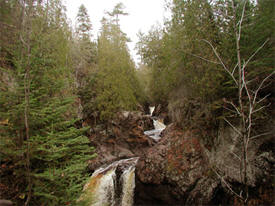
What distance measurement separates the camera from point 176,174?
512cm

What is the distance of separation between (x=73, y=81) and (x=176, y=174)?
4859 mm

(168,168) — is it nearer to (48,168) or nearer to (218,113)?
(218,113)

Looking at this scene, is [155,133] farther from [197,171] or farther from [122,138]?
A: [197,171]

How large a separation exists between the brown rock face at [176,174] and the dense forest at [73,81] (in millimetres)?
625

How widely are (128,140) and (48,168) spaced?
6.93 meters

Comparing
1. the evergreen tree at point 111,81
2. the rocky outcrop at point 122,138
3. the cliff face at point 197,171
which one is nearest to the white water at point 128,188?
the cliff face at point 197,171

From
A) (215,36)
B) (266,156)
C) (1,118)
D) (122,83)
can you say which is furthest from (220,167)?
(122,83)

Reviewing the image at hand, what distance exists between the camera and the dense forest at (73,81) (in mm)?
3129

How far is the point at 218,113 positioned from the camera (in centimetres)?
528

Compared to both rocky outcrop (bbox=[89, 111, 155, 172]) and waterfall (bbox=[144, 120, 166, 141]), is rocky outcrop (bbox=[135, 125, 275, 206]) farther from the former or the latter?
waterfall (bbox=[144, 120, 166, 141])

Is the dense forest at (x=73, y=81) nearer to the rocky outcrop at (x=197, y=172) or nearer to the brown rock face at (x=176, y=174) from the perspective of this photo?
the rocky outcrop at (x=197, y=172)

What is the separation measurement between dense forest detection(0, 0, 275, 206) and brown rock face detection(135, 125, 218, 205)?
625 millimetres

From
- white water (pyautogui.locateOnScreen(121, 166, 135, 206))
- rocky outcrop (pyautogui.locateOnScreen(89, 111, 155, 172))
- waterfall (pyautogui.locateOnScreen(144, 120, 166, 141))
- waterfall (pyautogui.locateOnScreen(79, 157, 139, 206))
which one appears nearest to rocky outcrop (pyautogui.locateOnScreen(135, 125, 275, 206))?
white water (pyautogui.locateOnScreen(121, 166, 135, 206))

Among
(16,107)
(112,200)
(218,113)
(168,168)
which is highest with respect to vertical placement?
(16,107)
